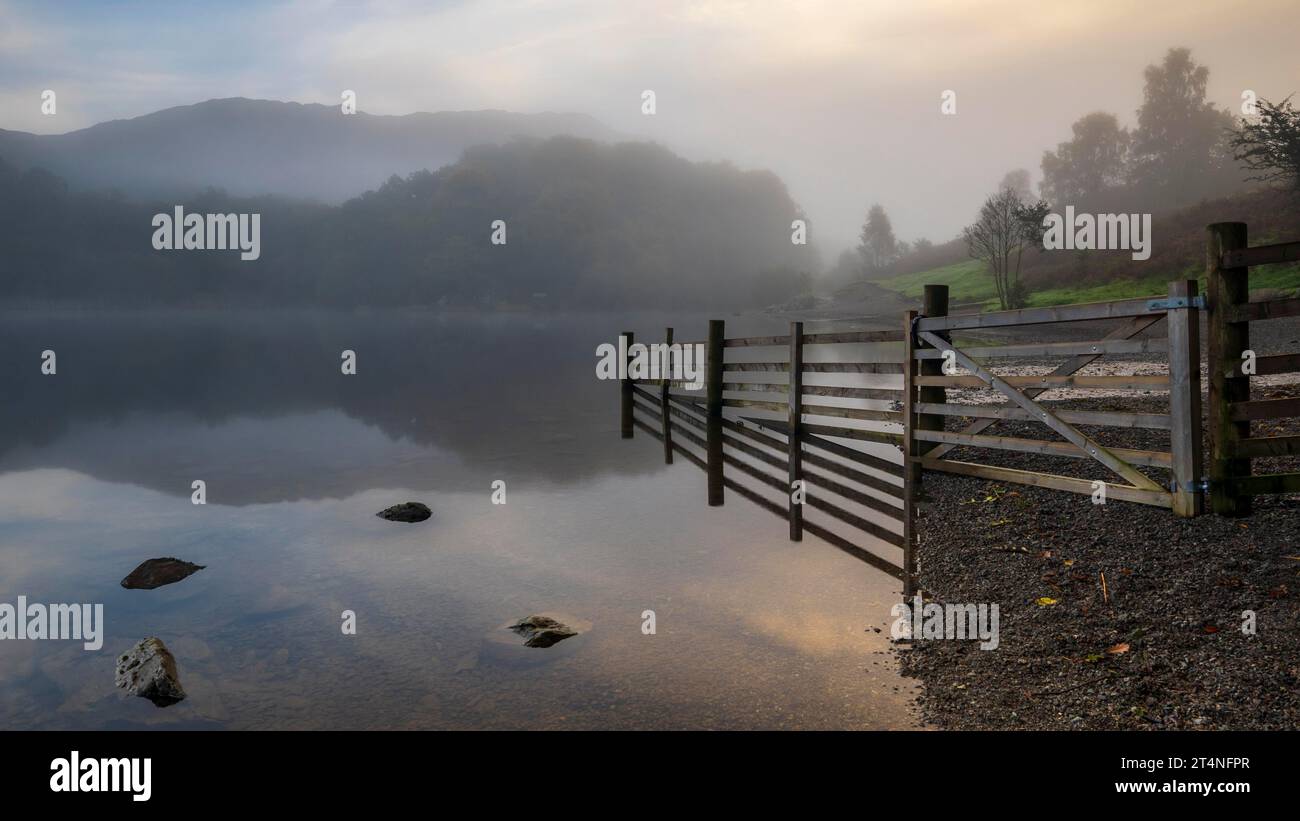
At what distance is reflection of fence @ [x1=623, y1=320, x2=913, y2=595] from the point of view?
11.0m

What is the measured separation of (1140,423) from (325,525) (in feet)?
38.5

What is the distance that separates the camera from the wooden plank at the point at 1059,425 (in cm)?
870

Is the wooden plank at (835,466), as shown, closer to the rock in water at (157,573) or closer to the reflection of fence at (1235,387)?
the reflection of fence at (1235,387)

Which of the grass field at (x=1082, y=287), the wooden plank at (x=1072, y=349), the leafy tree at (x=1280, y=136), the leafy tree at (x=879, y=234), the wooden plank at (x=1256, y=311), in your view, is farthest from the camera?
the leafy tree at (x=879, y=234)

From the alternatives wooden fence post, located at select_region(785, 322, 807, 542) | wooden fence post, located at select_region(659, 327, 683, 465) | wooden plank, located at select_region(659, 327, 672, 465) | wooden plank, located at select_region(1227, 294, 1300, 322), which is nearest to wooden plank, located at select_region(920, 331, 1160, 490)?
wooden plank, located at select_region(1227, 294, 1300, 322)

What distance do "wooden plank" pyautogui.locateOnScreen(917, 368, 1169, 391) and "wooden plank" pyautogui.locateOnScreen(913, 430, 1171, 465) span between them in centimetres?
73

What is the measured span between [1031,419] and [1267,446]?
11.6 ft

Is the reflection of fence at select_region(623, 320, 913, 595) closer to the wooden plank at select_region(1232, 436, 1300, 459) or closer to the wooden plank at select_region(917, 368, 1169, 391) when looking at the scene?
the wooden plank at select_region(917, 368, 1169, 391)

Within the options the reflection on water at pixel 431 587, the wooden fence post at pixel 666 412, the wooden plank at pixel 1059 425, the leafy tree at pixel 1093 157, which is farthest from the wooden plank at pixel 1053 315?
the leafy tree at pixel 1093 157

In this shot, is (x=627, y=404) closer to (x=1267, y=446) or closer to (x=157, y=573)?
(x=157, y=573)

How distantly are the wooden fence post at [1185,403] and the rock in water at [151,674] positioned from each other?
9.86 meters

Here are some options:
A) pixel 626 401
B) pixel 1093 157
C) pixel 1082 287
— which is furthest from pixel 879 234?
pixel 626 401

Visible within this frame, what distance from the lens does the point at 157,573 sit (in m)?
10.4
